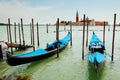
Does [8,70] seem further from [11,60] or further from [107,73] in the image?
[107,73]

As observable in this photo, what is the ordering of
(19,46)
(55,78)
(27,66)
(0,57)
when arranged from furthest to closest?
(19,46) → (0,57) → (27,66) → (55,78)

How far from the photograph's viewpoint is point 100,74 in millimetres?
9617

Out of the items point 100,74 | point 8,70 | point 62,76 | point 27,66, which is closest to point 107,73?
point 100,74

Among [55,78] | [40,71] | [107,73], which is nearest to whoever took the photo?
[55,78]

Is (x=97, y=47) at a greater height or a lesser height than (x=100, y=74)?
greater

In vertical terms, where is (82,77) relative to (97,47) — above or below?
below

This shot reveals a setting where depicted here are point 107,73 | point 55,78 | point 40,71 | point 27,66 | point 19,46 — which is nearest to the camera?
point 55,78

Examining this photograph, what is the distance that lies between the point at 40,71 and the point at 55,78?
1.60 meters

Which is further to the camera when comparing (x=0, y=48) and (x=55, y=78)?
(x=0, y=48)

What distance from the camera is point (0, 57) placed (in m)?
12.3

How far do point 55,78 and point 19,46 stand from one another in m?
9.00

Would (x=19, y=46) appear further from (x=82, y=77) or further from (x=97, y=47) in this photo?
(x=82, y=77)

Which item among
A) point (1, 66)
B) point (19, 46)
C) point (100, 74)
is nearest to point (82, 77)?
point (100, 74)

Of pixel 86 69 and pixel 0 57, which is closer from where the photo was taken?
pixel 86 69
